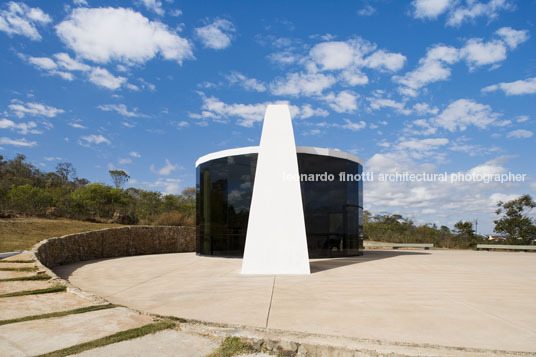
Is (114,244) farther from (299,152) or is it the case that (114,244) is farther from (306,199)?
(299,152)

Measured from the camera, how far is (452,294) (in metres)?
5.87

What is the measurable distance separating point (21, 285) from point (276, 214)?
5250 mm

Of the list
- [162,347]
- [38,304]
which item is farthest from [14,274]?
[162,347]

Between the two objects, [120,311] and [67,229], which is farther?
[67,229]

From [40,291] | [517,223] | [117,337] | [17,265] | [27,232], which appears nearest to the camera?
[117,337]

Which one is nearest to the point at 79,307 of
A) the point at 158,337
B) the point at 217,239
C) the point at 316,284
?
the point at 158,337

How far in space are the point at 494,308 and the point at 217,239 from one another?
955cm

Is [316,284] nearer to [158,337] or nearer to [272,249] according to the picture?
[272,249]

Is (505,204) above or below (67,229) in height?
above

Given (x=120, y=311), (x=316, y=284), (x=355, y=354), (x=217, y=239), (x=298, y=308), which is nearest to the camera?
(x=355, y=354)

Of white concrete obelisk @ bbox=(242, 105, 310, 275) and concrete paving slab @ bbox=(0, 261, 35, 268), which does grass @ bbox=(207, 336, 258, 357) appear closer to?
white concrete obelisk @ bbox=(242, 105, 310, 275)

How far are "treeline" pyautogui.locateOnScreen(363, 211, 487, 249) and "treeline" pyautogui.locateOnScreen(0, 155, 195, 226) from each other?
1472 centimetres

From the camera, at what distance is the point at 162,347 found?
304cm

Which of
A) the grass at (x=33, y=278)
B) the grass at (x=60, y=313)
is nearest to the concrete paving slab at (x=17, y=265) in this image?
the grass at (x=33, y=278)
